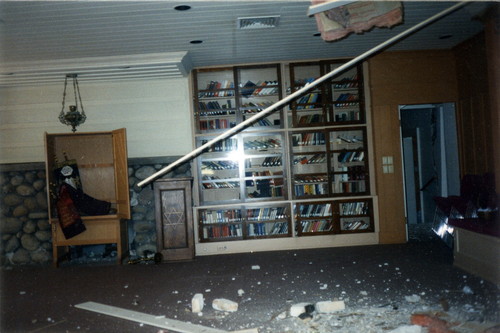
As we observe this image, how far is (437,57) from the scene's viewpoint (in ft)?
21.3

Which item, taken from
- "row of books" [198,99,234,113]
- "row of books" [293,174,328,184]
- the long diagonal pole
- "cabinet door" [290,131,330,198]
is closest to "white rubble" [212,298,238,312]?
the long diagonal pole

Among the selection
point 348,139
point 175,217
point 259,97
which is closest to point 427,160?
point 348,139

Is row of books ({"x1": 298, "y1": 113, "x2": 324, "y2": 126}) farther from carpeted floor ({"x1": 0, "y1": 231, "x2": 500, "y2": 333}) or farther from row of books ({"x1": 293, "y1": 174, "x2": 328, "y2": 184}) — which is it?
carpeted floor ({"x1": 0, "y1": 231, "x2": 500, "y2": 333})

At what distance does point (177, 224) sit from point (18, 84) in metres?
3.20

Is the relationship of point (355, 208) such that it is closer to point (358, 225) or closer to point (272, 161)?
point (358, 225)

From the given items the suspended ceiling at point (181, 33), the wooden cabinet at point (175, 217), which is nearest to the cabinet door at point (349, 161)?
the suspended ceiling at point (181, 33)

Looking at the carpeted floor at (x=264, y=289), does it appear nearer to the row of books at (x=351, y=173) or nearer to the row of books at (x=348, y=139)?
the row of books at (x=351, y=173)

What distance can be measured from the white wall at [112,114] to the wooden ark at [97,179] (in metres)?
0.26

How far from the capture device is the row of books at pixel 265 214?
6.43 metres

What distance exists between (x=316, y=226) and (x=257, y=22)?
312cm

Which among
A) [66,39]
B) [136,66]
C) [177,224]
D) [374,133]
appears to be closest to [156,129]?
[136,66]

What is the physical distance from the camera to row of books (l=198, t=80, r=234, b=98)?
21.5 feet

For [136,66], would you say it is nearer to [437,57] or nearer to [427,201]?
[437,57]

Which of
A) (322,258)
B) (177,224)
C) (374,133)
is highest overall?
(374,133)
